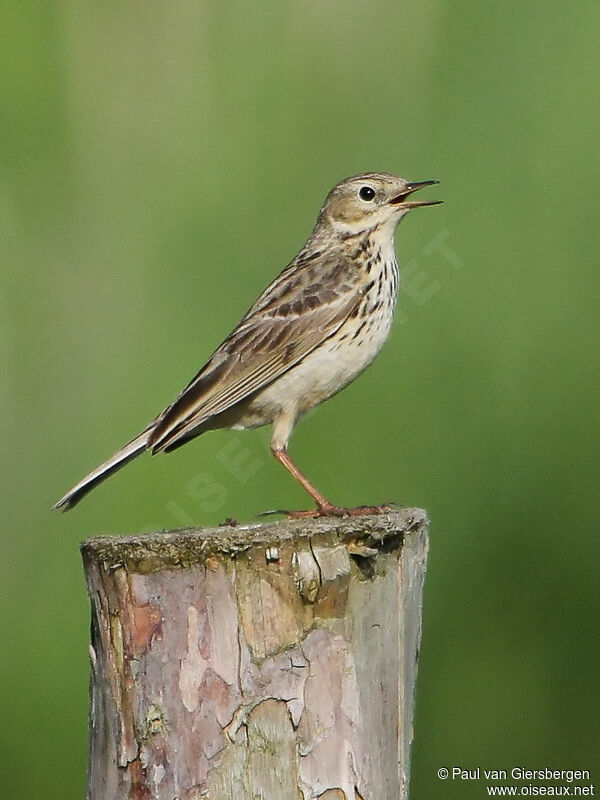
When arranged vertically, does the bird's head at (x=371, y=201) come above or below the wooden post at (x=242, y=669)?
above

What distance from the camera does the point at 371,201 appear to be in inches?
245

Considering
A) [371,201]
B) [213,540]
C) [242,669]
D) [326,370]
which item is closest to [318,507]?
[326,370]

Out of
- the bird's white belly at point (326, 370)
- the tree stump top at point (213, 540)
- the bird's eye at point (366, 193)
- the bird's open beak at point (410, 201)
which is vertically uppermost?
the bird's eye at point (366, 193)

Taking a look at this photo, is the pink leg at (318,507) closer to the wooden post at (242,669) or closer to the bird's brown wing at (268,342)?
the bird's brown wing at (268,342)

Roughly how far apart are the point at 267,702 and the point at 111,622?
1.63 feet

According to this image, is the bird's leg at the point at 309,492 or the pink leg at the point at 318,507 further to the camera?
the bird's leg at the point at 309,492

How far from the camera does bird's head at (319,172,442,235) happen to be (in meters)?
6.18

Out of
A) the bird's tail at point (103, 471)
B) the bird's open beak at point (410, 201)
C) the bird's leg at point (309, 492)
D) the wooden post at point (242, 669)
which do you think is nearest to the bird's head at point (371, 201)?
the bird's open beak at point (410, 201)

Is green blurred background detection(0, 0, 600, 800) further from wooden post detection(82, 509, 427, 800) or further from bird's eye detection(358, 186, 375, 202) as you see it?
wooden post detection(82, 509, 427, 800)

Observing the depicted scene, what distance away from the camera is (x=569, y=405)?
6570mm

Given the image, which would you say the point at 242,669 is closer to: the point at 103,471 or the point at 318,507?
the point at 103,471

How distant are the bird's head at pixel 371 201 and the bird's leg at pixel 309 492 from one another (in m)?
1.20

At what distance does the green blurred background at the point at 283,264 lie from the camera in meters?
6.21

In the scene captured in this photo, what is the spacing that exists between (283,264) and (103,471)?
212 cm
